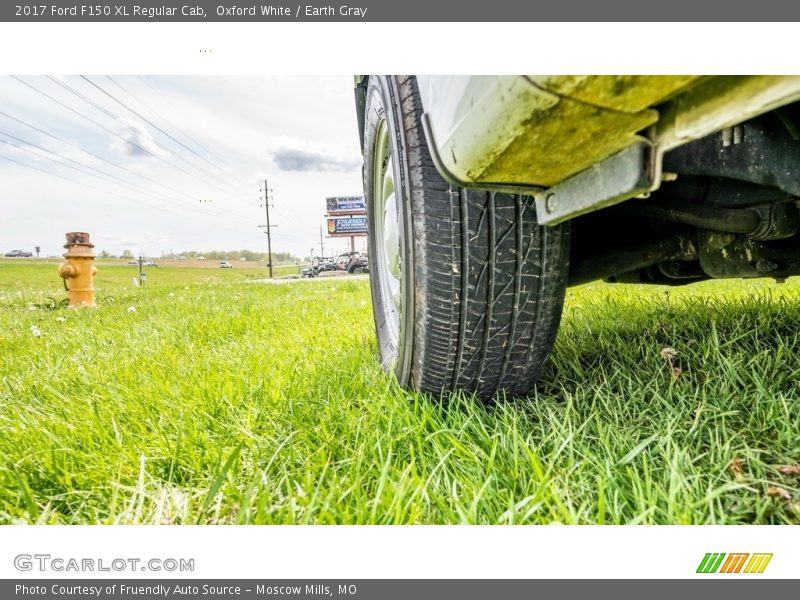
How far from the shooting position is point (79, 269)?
434 cm

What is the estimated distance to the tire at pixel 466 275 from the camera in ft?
2.81

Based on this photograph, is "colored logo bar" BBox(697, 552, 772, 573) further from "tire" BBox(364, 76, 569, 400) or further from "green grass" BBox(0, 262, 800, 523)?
"tire" BBox(364, 76, 569, 400)

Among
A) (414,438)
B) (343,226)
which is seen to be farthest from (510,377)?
(343,226)

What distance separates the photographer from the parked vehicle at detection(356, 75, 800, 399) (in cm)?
41

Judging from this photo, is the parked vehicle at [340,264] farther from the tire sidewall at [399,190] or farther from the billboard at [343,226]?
the tire sidewall at [399,190]

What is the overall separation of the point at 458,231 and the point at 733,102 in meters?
0.52

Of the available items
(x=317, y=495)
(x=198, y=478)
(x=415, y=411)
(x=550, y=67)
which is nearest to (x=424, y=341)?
(x=415, y=411)

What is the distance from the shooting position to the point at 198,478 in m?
0.83

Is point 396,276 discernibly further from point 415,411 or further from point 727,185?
point 727,185

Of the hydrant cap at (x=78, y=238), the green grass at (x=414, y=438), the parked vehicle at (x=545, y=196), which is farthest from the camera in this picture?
the hydrant cap at (x=78, y=238)

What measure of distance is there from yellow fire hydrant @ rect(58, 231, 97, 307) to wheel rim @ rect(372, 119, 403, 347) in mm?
4102

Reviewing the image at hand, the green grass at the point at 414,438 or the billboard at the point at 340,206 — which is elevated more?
the billboard at the point at 340,206

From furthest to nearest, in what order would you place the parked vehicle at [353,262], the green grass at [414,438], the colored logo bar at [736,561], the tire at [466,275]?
the parked vehicle at [353,262]
the tire at [466,275]
the green grass at [414,438]
the colored logo bar at [736,561]

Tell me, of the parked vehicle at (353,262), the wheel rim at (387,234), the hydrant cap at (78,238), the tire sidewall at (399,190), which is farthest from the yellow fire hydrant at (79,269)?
the parked vehicle at (353,262)
